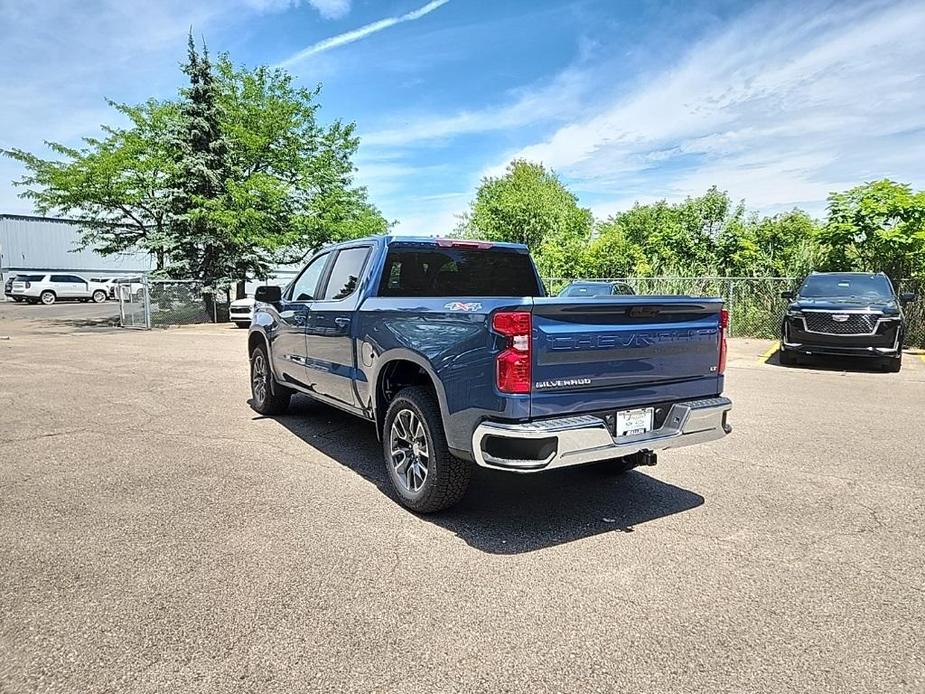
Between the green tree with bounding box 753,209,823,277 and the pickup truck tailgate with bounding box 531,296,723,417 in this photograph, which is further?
the green tree with bounding box 753,209,823,277

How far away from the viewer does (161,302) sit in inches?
866

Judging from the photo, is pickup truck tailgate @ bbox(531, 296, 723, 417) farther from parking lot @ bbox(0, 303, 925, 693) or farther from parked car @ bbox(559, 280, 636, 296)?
parked car @ bbox(559, 280, 636, 296)

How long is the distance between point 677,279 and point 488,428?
17.5m

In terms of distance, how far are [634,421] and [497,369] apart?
1.01 meters

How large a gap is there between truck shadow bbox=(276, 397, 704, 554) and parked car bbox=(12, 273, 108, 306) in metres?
35.6

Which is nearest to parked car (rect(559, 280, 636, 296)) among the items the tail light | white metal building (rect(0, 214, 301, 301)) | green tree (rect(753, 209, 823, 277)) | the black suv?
green tree (rect(753, 209, 823, 277))

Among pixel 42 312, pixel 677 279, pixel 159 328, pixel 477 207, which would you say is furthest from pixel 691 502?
pixel 477 207

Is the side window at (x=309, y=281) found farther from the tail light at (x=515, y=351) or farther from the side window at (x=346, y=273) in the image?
the tail light at (x=515, y=351)

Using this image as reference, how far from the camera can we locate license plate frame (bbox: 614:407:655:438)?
12.7ft

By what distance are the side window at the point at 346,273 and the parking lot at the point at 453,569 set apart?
1.48 meters

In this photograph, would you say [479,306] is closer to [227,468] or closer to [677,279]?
[227,468]

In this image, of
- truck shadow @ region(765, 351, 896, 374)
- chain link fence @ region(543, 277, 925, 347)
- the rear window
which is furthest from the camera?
chain link fence @ region(543, 277, 925, 347)

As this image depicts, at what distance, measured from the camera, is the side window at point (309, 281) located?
20.5ft

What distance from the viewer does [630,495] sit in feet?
15.5
